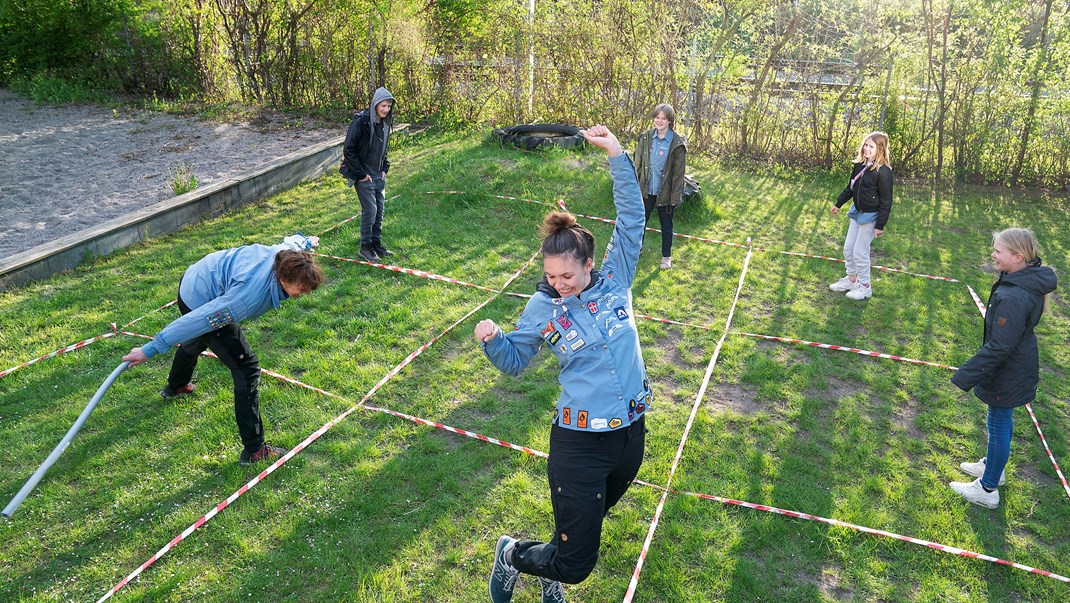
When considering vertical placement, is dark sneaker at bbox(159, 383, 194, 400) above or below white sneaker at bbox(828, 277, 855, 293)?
above

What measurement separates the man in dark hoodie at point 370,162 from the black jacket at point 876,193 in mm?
4826

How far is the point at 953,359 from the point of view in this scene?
20.4ft

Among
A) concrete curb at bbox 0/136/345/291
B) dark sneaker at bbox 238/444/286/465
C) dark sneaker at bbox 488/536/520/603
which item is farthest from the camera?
concrete curb at bbox 0/136/345/291

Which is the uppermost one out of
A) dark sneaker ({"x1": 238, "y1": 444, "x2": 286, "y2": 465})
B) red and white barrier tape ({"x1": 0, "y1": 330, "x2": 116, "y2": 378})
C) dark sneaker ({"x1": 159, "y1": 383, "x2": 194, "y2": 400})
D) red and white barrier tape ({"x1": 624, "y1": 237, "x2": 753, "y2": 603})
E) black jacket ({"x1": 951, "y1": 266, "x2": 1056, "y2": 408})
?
black jacket ({"x1": 951, "y1": 266, "x2": 1056, "y2": 408})

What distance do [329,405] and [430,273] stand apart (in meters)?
2.57

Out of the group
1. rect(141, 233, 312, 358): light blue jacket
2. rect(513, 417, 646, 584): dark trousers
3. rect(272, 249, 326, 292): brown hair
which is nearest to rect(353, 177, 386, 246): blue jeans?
rect(141, 233, 312, 358): light blue jacket

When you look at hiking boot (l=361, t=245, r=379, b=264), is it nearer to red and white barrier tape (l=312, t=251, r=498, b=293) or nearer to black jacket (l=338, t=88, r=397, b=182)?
red and white barrier tape (l=312, t=251, r=498, b=293)

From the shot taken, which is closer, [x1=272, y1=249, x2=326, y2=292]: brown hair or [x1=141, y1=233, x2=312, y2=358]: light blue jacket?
[x1=141, y1=233, x2=312, y2=358]: light blue jacket

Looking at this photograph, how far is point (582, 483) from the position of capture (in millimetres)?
2979

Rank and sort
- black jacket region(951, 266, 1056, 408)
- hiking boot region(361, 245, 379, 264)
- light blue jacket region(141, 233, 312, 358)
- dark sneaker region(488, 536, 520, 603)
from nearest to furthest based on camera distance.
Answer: dark sneaker region(488, 536, 520, 603)
light blue jacket region(141, 233, 312, 358)
black jacket region(951, 266, 1056, 408)
hiking boot region(361, 245, 379, 264)

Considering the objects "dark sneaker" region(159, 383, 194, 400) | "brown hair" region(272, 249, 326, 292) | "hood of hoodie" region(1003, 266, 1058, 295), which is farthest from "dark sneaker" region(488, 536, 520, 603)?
"hood of hoodie" region(1003, 266, 1058, 295)

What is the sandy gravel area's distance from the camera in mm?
8656

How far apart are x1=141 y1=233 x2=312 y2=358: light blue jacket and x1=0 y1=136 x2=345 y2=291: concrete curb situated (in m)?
3.94

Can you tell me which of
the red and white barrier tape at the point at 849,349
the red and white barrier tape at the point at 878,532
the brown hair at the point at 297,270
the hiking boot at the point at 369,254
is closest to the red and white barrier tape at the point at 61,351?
the hiking boot at the point at 369,254
